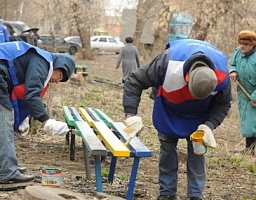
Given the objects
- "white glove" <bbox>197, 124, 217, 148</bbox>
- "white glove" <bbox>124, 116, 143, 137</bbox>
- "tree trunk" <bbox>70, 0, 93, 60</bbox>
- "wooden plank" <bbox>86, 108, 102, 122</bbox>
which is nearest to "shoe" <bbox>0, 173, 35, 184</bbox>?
"white glove" <bbox>124, 116, 143, 137</bbox>

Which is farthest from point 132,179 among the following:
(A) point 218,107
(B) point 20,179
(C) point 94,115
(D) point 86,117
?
(C) point 94,115

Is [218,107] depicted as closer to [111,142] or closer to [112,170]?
[111,142]

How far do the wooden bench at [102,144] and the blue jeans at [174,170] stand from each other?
0.85 feet

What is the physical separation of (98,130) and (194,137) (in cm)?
127

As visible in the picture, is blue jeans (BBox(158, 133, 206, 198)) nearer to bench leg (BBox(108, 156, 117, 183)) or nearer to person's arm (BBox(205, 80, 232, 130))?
person's arm (BBox(205, 80, 232, 130))

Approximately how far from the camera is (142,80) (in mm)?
5180

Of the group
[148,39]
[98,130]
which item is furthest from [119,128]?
[148,39]

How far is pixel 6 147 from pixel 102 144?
890mm

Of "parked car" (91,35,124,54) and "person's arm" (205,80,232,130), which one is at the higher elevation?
"person's arm" (205,80,232,130)

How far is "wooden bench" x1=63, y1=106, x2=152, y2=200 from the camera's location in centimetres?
504

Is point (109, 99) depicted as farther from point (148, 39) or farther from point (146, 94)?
point (148, 39)

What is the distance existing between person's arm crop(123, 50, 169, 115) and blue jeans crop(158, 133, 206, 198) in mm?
571

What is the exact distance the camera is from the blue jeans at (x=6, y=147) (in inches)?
218

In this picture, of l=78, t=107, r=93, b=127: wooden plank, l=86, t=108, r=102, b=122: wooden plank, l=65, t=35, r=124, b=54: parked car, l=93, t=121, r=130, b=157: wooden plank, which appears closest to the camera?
l=93, t=121, r=130, b=157: wooden plank
